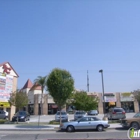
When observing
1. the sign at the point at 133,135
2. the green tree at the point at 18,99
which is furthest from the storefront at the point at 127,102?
the sign at the point at 133,135

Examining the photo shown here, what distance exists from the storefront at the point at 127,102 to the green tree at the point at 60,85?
31.7 meters

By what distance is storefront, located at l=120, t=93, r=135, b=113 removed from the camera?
4988cm

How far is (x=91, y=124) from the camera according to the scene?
56.6 feet

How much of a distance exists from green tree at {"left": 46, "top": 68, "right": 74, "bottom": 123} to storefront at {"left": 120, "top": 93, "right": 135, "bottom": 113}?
31.7 meters

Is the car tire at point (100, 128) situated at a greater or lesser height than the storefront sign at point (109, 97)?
lesser

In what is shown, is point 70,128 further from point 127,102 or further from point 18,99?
point 127,102

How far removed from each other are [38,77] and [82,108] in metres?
24.9

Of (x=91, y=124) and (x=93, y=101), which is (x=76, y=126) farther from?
(x=93, y=101)

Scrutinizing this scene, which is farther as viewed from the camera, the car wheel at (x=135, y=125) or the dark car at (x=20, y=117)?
the dark car at (x=20, y=117)

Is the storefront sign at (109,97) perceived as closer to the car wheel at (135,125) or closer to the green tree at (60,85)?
the green tree at (60,85)

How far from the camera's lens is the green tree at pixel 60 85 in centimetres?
2145

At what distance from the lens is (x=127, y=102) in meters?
50.4

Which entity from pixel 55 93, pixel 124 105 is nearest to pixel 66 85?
pixel 55 93

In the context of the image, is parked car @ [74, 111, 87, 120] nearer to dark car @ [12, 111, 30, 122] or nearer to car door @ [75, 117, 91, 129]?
dark car @ [12, 111, 30, 122]
